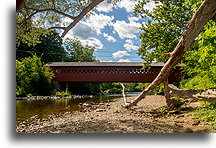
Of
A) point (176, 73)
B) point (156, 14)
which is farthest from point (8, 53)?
point (156, 14)

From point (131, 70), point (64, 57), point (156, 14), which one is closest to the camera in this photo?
point (64, 57)

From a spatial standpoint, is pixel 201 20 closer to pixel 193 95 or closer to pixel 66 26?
pixel 193 95

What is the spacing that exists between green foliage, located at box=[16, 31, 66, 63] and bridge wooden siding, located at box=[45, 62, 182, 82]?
22 centimetres

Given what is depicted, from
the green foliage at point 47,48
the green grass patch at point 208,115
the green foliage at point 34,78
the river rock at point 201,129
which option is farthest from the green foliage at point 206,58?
the green foliage at point 34,78

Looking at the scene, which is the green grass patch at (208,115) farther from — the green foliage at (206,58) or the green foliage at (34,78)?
the green foliage at (34,78)

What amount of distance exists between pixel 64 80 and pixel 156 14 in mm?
3371

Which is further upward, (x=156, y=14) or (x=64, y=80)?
(x=156, y=14)

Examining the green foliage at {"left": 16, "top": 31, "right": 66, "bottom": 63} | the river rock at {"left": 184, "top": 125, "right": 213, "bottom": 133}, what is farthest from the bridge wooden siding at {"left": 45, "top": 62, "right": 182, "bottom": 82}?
the river rock at {"left": 184, "top": 125, "right": 213, "bottom": 133}

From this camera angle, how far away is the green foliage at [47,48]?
10.2 feet

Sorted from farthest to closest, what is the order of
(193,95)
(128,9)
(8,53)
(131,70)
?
(131,70) < (128,9) < (8,53) < (193,95)

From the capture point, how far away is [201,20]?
233 centimetres

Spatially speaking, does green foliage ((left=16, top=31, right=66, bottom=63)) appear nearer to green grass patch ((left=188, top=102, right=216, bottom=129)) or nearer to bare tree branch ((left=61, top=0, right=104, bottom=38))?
bare tree branch ((left=61, top=0, right=104, bottom=38))

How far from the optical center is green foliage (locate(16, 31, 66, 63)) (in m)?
3.11

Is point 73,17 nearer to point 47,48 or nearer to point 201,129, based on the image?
point 47,48
